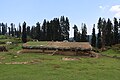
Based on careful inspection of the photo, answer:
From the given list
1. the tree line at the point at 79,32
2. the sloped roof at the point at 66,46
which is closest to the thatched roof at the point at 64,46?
the sloped roof at the point at 66,46

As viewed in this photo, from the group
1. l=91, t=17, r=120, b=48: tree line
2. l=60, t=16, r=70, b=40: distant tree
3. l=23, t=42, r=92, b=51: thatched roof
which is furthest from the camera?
l=60, t=16, r=70, b=40: distant tree

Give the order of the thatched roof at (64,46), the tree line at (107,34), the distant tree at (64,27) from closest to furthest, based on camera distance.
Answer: the thatched roof at (64,46) < the tree line at (107,34) < the distant tree at (64,27)

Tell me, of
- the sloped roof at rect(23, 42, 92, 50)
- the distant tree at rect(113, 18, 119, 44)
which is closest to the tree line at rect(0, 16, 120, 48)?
the distant tree at rect(113, 18, 119, 44)

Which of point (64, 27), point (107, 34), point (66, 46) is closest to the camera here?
point (66, 46)

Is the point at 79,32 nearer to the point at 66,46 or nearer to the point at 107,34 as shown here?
the point at 107,34

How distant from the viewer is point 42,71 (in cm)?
2861

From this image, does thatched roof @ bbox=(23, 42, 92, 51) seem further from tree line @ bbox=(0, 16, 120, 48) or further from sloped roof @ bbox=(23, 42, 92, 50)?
tree line @ bbox=(0, 16, 120, 48)

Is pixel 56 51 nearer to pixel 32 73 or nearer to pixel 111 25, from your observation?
pixel 32 73

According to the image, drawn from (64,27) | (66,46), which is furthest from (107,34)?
(66,46)

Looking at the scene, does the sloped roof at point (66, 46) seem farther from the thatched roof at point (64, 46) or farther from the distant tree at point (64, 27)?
Result: the distant tree at point (64, 27)

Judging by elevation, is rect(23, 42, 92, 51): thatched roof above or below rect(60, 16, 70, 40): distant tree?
below

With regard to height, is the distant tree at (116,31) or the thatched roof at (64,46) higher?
the distant tree at (116,31)

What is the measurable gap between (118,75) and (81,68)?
5093 millimetres

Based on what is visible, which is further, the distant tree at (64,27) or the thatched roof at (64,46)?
the distant tree at (64,27)
